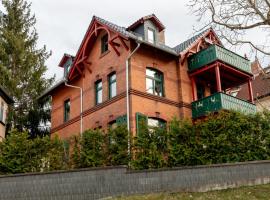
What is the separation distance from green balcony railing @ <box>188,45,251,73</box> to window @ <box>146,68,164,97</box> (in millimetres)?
2190

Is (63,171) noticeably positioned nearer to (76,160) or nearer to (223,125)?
(76,160)

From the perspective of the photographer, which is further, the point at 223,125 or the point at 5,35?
the point at 5,35

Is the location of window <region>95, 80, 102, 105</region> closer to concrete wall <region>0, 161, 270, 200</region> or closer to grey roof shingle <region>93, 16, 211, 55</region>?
grey roof shingle <region>93, 16, 211, 55</region>

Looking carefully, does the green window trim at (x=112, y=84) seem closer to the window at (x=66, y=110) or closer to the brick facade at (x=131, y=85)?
the brick facade at (x=131, y=85)

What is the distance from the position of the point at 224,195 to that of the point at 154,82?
11.0 metres

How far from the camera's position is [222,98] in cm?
2123

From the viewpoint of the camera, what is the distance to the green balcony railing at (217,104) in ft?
69.4

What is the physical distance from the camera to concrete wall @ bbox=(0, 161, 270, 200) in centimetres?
1306

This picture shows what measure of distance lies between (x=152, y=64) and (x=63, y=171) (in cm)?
1058

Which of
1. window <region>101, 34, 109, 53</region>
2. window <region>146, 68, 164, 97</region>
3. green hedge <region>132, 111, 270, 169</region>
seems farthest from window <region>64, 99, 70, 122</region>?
green hedge <region>132, 111, 270, 169</region>

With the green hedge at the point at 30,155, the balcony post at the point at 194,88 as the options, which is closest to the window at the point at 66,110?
the balcony post at the point at 194,88

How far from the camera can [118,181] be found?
43.1 feet

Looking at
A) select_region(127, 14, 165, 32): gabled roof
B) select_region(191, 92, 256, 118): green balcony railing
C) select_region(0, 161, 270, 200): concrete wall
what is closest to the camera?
select_region(0, 161, 270, 200): concrete wall

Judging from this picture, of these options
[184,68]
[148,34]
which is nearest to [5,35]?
[148,34]
